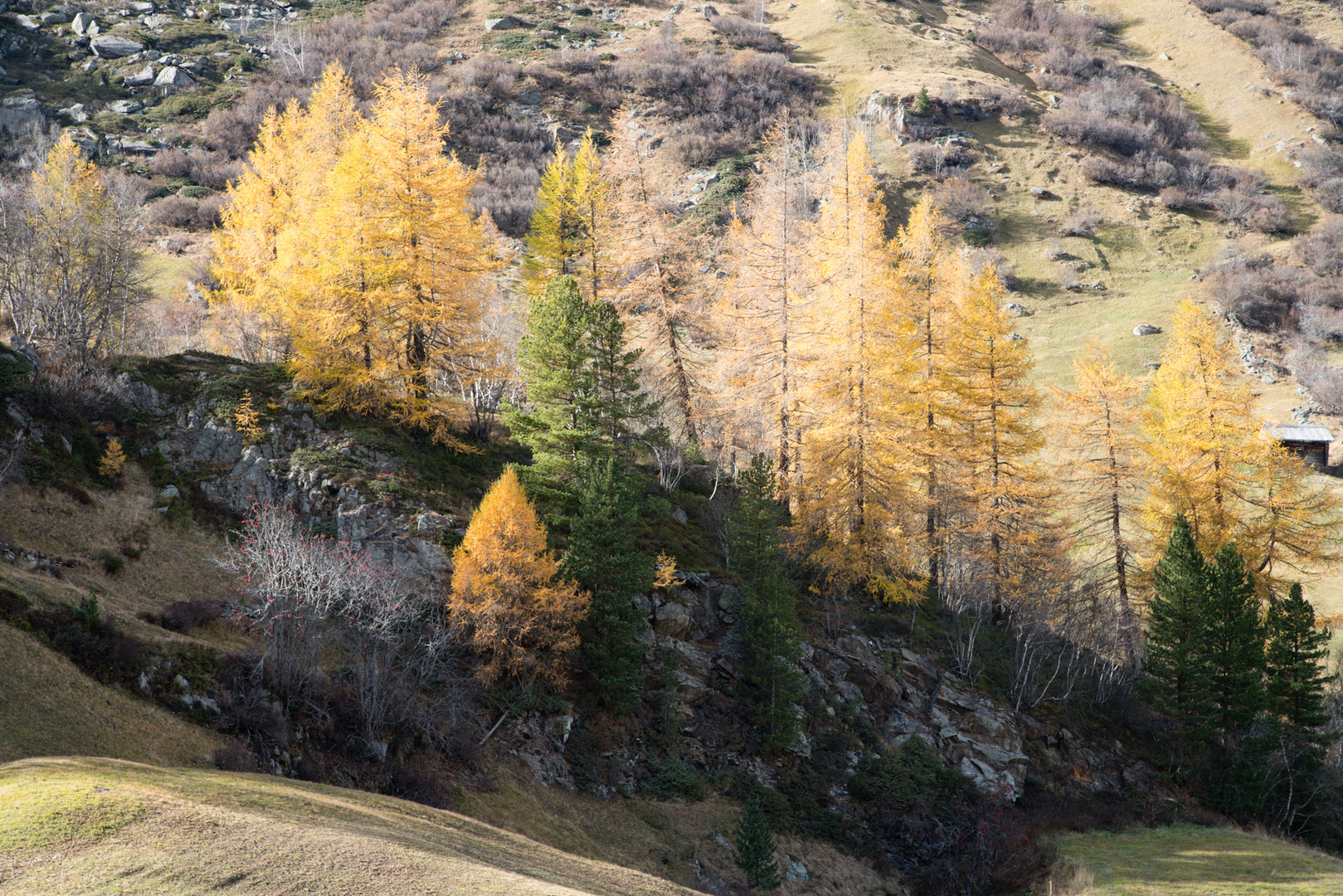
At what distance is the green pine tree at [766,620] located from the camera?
2216cm

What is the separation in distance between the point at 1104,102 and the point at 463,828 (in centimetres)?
9710

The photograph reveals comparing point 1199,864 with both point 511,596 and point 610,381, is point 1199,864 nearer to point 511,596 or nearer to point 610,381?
point 511,596

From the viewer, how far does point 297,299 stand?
2456cm

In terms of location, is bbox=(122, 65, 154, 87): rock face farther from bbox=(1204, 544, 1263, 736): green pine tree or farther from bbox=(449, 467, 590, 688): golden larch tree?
bbox=(1204, 544, 1263, 736): green pine tree

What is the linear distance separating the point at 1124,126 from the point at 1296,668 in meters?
71.9

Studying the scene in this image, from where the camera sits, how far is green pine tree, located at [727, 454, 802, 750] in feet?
72.7

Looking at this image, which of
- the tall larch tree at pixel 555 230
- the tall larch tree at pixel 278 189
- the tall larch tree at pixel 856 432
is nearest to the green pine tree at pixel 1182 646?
the tall larch tree at pixel 856 432

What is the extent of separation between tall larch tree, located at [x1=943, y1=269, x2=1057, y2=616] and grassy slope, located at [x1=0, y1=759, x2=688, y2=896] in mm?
19994

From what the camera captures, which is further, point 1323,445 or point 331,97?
point 1323,445

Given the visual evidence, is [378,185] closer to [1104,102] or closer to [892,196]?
[892,196]

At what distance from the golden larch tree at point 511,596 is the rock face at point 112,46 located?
274 ft

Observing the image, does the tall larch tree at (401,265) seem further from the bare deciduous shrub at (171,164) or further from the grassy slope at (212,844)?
the bare deciduous shrub at (171,164)

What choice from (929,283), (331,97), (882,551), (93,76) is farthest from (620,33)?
(882,551)

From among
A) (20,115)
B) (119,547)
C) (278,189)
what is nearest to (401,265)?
(119,547)
